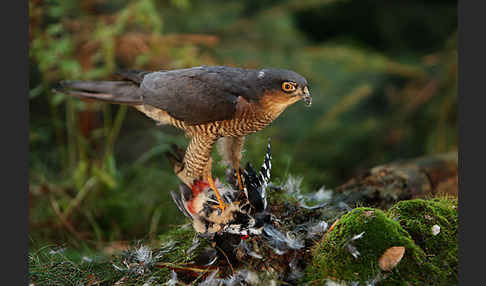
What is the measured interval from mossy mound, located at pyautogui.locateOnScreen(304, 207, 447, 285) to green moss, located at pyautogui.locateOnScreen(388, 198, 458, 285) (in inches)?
1.9

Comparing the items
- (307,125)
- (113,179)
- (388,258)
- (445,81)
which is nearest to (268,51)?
(307,125)

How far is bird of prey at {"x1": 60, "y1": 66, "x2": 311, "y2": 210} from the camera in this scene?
2037 mm

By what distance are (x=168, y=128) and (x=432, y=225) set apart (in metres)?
3.46

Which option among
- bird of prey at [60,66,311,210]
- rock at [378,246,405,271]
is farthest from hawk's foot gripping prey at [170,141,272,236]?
rock at [378,246,405,271]

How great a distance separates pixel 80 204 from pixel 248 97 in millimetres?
2368

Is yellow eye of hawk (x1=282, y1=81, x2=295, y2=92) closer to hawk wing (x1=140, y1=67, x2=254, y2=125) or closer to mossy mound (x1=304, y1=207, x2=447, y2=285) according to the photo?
hawk wing (x1=140, y1=67, x2=254, y2=125)

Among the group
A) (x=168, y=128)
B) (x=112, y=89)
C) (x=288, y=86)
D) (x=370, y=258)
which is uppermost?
(x=288, y=86)

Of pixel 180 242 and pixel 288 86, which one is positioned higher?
pixel 288 86

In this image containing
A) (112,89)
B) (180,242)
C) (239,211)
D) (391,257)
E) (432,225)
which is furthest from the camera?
(112,89)

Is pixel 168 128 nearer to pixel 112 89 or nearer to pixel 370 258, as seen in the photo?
pixel 112 89

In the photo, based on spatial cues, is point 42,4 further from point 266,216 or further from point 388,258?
point 388,258

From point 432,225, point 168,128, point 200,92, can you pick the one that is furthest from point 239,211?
point 168,128

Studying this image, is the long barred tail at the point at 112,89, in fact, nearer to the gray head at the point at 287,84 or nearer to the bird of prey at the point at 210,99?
the bird of prey at the point at 210,99

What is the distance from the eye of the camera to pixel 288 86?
1.98m
